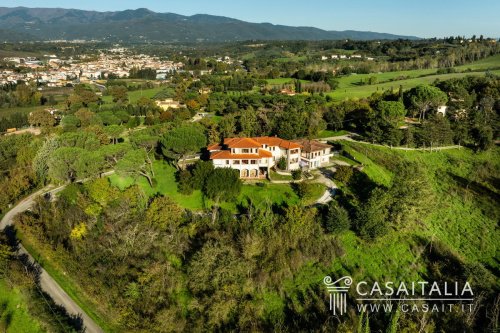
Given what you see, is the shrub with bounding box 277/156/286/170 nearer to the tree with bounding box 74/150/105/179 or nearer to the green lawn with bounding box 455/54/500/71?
the tree with bounding box 74/150/105/179

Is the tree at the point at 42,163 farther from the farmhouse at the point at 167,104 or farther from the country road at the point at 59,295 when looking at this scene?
the farmhouse at the point at 167,104

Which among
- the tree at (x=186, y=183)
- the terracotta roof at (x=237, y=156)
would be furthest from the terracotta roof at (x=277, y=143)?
the tree at (x=186, y=183)

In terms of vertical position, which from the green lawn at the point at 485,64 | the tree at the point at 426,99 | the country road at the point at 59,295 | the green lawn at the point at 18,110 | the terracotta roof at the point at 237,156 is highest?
the green lawn at the point at 485,64

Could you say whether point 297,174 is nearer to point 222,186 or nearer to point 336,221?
point 222,186

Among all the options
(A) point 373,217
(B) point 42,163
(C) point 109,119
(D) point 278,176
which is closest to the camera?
(A) point 373,217

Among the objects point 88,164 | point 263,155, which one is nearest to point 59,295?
point 88,164

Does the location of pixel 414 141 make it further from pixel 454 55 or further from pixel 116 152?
pixel 454 55

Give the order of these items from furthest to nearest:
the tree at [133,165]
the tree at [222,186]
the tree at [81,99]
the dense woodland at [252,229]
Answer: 1. the tree at [81,99]
2. the tree at [133,165]
3. the tree at [222,186]
4. the dense woodland at [252,229]
